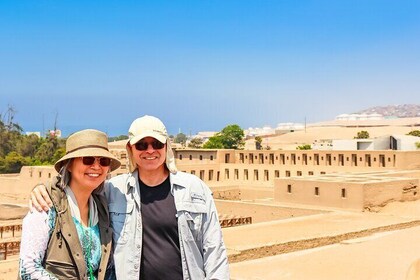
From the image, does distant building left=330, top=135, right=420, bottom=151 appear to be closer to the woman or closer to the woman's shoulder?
the woman

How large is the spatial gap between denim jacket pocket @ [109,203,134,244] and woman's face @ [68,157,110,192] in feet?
0.64

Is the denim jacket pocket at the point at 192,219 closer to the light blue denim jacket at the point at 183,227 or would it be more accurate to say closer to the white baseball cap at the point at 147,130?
the light blue denim jacket at the point at 183,227

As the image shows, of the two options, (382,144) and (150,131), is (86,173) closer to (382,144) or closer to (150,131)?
(150,131)

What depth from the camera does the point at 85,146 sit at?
349 cm

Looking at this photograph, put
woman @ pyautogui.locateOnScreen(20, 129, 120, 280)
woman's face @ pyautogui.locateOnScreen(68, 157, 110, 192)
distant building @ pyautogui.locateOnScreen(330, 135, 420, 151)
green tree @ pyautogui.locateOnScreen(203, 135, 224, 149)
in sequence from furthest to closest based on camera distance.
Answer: green tree @ pyautogui.locateOnScreen(203, 135, 224, 149)
distant building @ pyautogui.locateOnScreen(330, 135, 420, 151)
woman's face @ pyautogui.locateOnScreen(68, 157, 110, 192)
woman @ pyautogui.locateOnScreen(20, 129, 120, 280)

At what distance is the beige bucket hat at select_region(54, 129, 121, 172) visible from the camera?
3.45 meters

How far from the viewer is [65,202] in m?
3.37

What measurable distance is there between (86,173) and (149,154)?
0.42m

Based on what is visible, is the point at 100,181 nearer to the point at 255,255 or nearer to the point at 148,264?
the point at 148,264

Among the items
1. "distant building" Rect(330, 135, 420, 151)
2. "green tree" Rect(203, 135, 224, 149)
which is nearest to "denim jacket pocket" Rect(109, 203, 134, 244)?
"distant building" Rect(330, 135, 420, 151)

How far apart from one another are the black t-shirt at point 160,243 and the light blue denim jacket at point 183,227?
4cm

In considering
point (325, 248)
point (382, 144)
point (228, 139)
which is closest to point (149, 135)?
point (325, 248)

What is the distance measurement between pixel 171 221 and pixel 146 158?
44 cm

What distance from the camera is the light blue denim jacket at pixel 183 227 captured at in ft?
11.3
